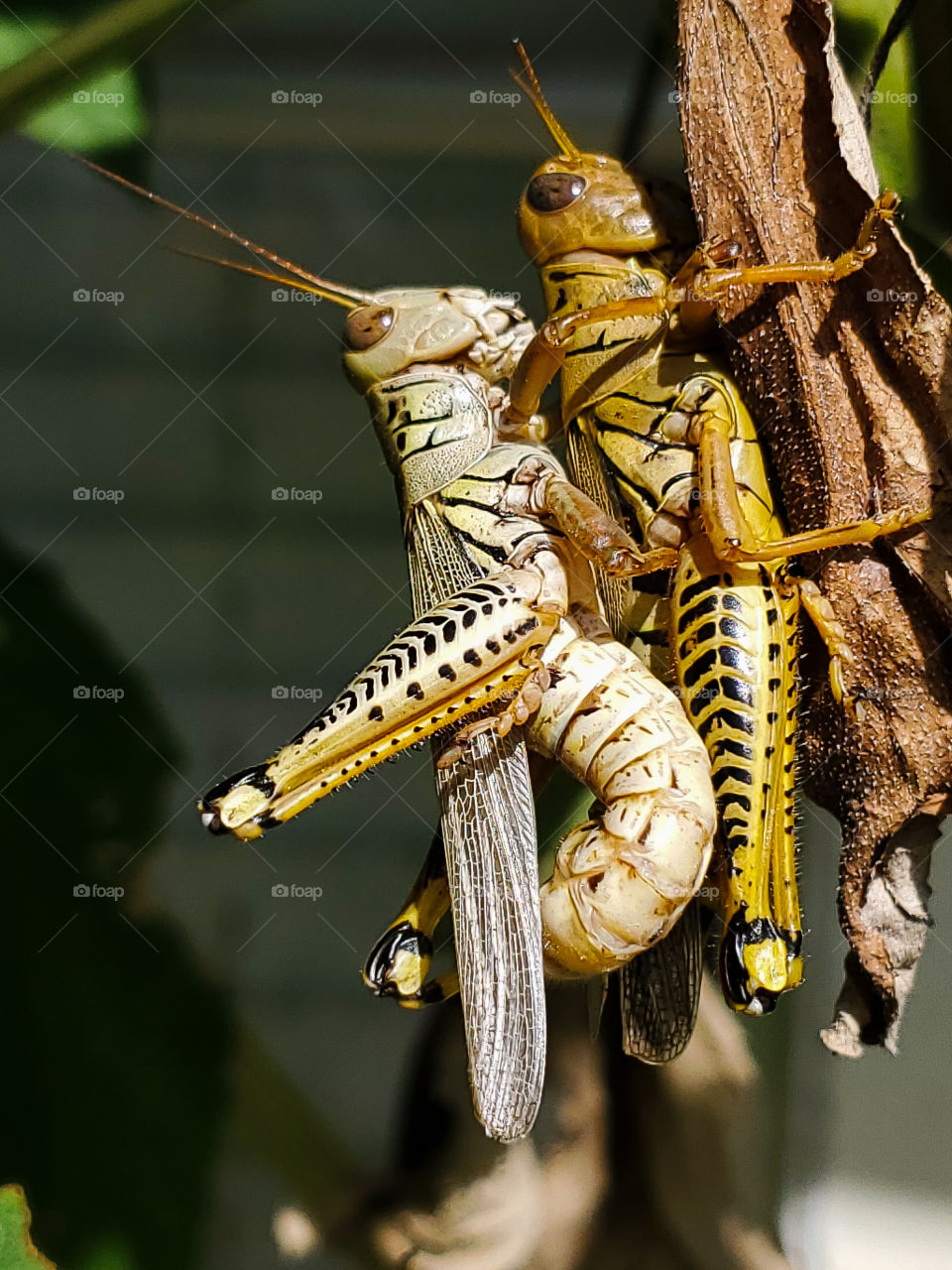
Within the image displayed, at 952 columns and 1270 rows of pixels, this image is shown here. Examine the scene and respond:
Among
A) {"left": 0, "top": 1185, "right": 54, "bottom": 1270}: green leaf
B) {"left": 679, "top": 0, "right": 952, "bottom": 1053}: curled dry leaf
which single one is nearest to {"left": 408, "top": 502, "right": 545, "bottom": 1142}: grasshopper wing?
{"left": 679, "top": 0, "right": 952, "bottom": 1053}: curled dry leaf

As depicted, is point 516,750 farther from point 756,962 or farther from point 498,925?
point 756,962

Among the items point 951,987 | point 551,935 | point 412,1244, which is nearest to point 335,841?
point 412,1244

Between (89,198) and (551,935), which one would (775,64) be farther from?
(89,198)

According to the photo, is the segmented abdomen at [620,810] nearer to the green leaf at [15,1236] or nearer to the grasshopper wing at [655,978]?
the grasshopper wing at [655,978]

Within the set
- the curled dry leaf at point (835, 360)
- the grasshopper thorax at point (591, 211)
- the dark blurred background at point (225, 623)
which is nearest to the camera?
the curled dry leaf at point (835, 360)

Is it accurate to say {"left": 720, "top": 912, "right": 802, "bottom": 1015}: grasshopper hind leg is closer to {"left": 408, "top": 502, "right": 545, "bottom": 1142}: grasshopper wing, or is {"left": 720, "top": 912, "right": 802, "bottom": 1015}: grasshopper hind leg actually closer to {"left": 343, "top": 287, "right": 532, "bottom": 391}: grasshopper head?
{"left": 408, "top": 502, "right": 545, "bottom": 1142}: grasshopper wing

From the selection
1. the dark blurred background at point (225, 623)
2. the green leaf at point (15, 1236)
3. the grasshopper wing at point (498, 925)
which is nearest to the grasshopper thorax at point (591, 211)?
the grasshopper wing at point (498, 925)
